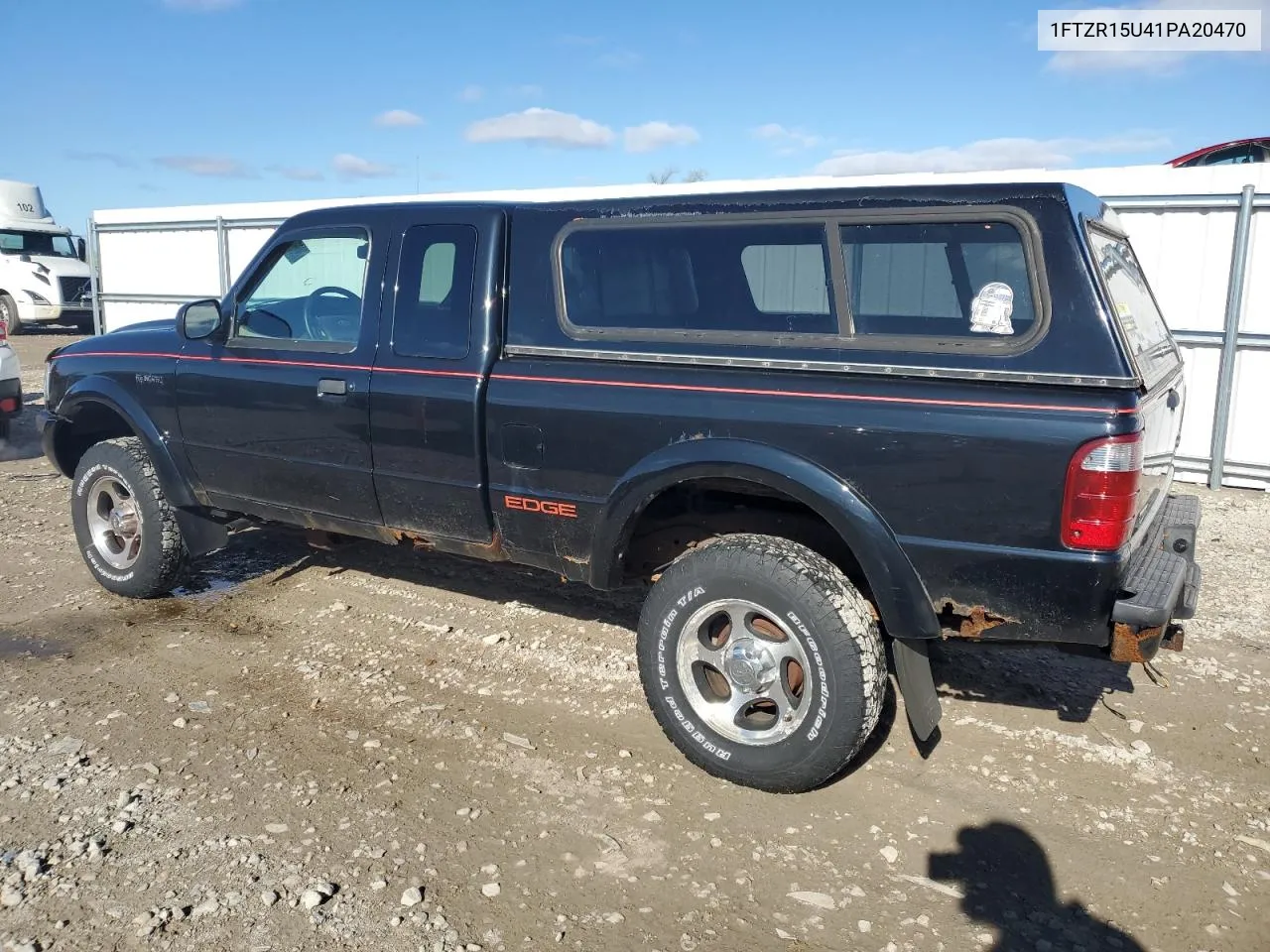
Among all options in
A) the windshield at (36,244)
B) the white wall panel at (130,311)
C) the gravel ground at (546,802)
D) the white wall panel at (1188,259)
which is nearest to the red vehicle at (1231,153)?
the white wall panel at (1188,259)

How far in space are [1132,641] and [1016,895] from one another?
0.81 m

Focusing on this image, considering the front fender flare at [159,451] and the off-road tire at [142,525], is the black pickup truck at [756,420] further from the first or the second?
the off-road tire at [142,525]

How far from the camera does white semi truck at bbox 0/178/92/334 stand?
2069 cm

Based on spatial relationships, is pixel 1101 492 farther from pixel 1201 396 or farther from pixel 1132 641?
pixel 1201 396

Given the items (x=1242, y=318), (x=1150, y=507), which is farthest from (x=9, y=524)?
(x=1242, y=318)

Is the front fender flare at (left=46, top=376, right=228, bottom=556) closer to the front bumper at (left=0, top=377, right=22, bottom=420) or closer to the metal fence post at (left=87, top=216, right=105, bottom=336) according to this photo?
the front bumper at (left=0, top=377, right=22, bottom=420)

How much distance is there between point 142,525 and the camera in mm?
5066

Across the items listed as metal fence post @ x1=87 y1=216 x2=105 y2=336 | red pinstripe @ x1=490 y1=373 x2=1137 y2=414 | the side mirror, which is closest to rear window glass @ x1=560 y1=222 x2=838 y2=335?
red pinstripe @ x1=490 y1=373 x2=1137 y2=414

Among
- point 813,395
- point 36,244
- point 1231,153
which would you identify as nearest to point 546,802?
point 813,395

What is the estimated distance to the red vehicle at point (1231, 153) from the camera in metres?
10.9

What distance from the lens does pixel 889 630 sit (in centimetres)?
315

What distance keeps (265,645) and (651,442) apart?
234cm

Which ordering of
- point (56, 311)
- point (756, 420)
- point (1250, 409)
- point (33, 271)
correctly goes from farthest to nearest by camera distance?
1. point (56, 311)
2. point (33, 271)
3. point (1250, 409)
4. point (756, 420)

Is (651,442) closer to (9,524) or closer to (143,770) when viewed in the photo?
(143,770)
